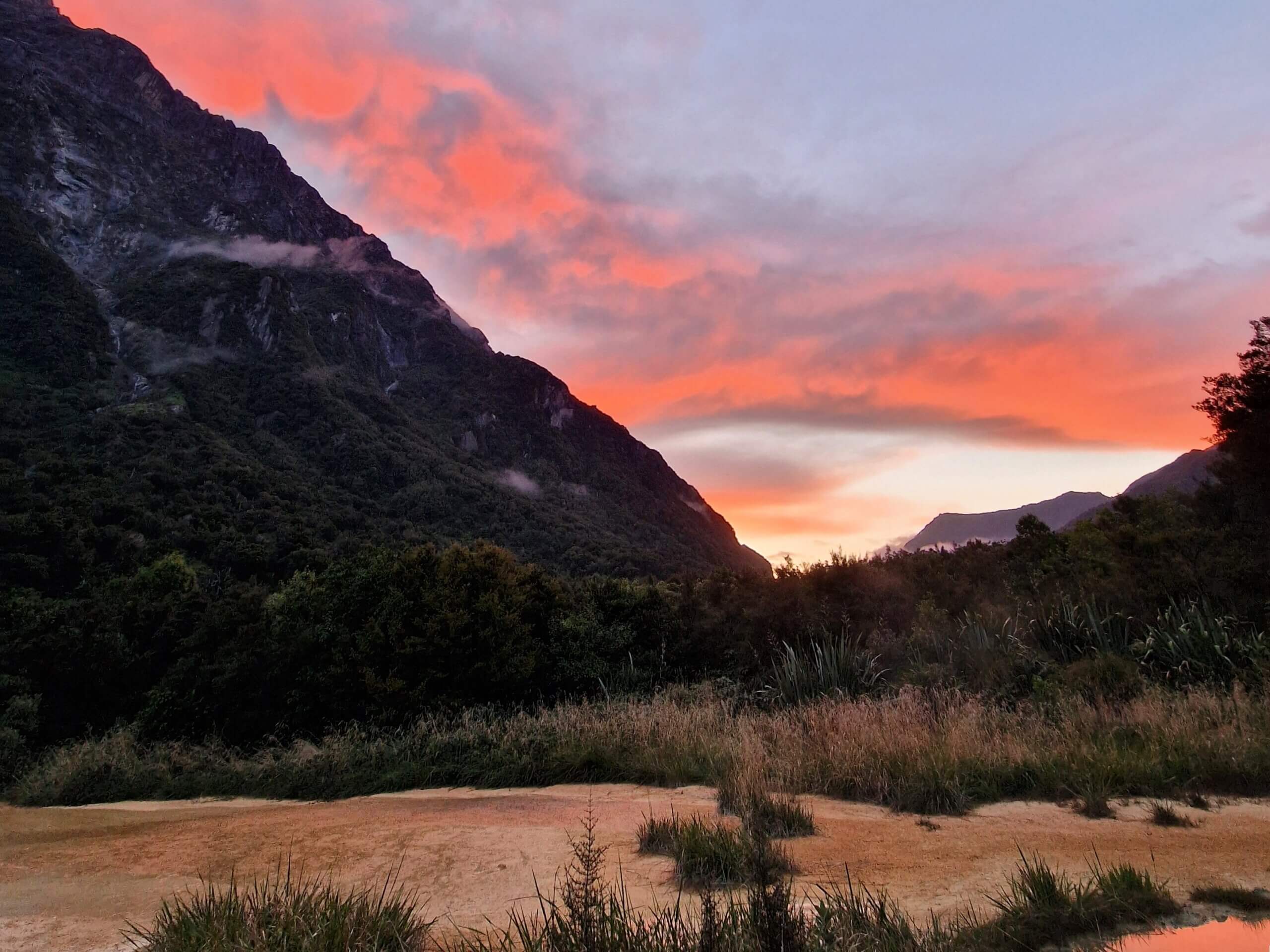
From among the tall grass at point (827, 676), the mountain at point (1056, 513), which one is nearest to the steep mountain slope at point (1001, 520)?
the mountain at point (1056, 513)

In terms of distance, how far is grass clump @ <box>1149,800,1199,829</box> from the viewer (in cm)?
536

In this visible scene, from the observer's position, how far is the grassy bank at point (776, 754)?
655 cm

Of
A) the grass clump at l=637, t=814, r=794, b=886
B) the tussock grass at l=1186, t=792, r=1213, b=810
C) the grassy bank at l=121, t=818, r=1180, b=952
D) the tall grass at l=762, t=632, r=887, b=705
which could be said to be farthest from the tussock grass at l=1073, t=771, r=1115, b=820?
the tall grass at l=762, t=632, r=887, b=705

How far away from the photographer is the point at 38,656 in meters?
14.8

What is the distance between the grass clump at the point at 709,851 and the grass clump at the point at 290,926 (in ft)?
5.92

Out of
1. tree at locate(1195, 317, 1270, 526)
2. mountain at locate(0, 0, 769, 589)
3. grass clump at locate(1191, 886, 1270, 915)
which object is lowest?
grass clump at locate(1191, 886, 1270, 915)

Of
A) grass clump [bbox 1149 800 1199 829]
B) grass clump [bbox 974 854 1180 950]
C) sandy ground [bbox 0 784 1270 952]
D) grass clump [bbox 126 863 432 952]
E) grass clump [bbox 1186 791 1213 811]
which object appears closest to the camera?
grass clump [bbox 126 863 432 952]

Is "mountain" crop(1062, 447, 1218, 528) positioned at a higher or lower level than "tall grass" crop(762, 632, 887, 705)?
higher

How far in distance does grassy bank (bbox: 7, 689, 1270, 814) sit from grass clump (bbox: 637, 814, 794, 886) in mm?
1807

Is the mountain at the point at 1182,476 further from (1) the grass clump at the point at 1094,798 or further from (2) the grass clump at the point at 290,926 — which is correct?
(2) the grass clump at the point at 290,926

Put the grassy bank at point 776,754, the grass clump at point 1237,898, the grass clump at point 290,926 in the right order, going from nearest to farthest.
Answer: the grass clump at point 290,926 < the grass clump at point 1237,898 < the grassy bank at point 776,754

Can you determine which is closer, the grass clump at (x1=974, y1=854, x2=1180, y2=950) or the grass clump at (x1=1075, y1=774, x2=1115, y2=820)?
the grass clump at (x1=974, y1=854, x2=1180, y2=950)

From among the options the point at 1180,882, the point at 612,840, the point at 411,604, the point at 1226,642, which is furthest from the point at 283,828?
the point at 1226,642

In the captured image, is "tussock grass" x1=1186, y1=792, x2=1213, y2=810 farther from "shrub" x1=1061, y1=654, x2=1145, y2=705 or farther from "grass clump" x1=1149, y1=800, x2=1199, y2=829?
"shrub" x1=1061, y1=654, x2=1145, y2=705
